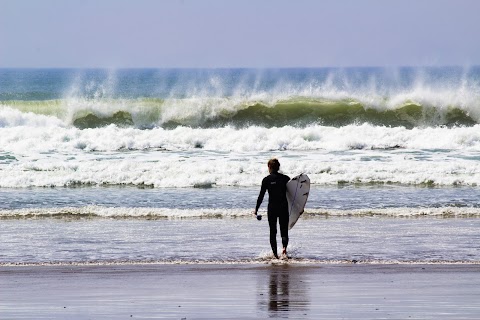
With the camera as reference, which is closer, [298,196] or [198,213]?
[298,196]

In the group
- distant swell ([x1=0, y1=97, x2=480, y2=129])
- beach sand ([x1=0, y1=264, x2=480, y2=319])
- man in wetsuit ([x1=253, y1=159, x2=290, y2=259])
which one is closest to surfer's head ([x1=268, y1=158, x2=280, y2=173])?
man in wetsuit ([x1=253, y1=159, x2=290, y2=259])

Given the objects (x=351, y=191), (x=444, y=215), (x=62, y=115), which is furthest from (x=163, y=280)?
(x=62, y=115)

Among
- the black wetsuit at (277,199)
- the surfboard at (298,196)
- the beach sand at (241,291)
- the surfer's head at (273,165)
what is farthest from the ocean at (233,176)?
the surfer's head at (273,165)

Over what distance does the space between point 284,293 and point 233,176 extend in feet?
38.9

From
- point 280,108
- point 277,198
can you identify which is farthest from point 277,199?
point 280,108

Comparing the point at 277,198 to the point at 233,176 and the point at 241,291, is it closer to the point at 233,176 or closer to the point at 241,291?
the point at 241,291

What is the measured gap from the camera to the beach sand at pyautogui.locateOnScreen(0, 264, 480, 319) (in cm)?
809

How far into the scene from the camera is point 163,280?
1003 cm

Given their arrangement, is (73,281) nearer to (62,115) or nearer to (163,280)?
(163,280)

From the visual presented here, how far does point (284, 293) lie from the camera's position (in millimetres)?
9102

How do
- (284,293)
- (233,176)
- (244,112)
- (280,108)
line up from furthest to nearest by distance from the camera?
(280,108)
(244,112)
(233,176)
(284,293)

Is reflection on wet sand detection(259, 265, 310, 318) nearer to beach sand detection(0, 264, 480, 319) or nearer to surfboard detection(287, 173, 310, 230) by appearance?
beach sand detection(0, 264, 480, 319)

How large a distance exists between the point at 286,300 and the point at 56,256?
14.6 ft

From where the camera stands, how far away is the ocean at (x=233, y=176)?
499 inches
